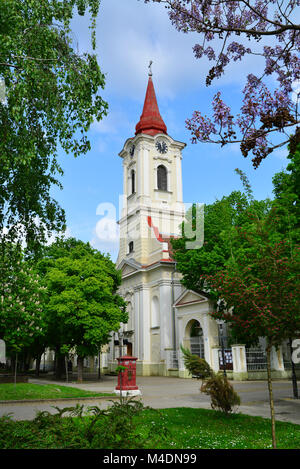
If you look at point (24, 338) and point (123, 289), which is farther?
point (123, 289)

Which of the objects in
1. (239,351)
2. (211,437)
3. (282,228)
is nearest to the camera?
(211,437)

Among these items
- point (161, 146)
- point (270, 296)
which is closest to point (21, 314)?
point (270, 296)

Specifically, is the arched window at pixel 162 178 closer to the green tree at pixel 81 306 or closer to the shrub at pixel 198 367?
the green tree at pixel 81 306

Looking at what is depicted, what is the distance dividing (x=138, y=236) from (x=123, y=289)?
20.2 ft

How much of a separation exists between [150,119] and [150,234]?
606 inches

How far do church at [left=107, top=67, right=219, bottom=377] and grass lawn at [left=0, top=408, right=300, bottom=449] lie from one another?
18.4 meters

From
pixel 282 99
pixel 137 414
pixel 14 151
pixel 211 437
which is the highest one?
pixel 14 151

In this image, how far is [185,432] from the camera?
8297 mm

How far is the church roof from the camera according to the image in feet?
159

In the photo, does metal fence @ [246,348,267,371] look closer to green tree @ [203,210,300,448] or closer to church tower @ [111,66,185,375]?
church tower @ [111,66,185,375]

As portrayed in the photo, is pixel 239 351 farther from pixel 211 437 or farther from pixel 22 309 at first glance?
pixel 211 437

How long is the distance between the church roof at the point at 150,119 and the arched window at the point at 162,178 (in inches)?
162
